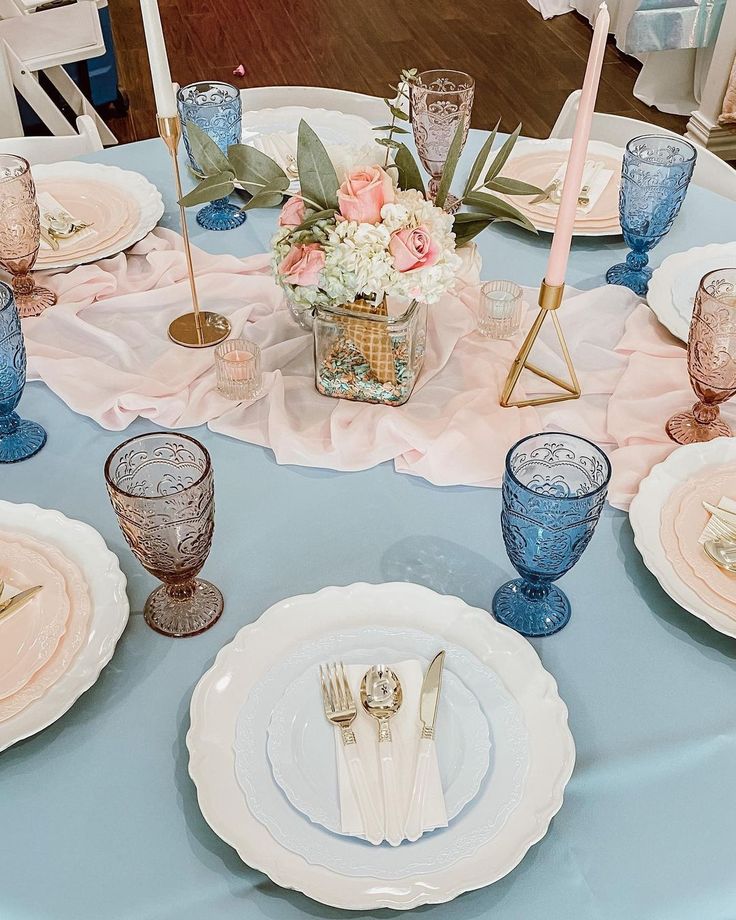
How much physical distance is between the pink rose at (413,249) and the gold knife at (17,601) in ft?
1.71

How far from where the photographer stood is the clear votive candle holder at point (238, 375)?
4.17 ft

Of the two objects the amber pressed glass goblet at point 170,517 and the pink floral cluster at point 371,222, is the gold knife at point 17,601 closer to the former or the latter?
the amber pressed glass goblet at point 170,517

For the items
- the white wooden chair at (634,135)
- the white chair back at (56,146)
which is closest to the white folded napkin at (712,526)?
the white wooden chair at (634,135)

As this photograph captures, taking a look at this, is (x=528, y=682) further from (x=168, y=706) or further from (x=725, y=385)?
(x=725, y=385)

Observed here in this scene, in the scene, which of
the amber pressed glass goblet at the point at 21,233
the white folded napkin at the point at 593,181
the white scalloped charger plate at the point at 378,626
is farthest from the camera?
the white folded napkin at the point at 593,181

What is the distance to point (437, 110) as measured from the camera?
1500 mm

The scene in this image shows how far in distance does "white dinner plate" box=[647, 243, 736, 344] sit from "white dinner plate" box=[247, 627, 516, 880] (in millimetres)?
685

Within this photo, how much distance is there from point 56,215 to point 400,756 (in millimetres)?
1109

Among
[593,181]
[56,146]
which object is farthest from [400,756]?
[56,146]

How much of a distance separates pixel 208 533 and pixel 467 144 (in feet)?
3.80

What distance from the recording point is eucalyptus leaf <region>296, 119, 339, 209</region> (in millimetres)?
1112

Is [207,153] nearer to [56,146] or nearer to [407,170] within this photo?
[407,170]

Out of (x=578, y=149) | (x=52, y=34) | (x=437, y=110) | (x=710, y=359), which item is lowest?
(x=52, y=34)

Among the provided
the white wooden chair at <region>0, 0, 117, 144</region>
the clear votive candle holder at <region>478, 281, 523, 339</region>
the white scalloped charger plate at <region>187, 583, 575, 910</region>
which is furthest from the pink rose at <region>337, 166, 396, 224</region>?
the white wooden chair at <region>0, 0, 117, 144</region>
